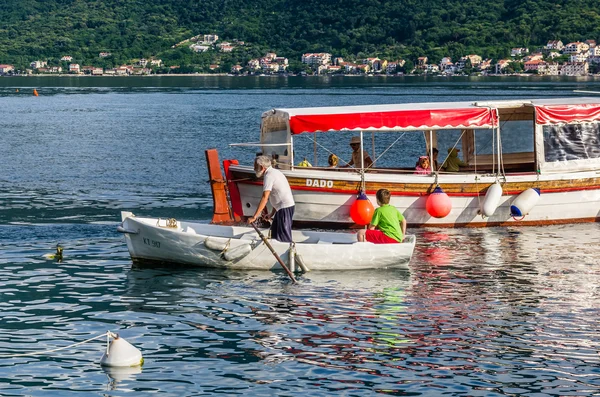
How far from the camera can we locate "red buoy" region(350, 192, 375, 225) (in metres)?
24.2

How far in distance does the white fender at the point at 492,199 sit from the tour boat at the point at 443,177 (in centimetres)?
3

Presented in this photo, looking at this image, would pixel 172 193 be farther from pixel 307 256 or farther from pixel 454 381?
pixel 454 381

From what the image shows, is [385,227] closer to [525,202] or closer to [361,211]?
[361,211]

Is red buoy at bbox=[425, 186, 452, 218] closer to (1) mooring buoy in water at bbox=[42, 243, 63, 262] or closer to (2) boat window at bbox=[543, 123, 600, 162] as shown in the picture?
(2) boat window at bbox=[543, 123, 600, 162]

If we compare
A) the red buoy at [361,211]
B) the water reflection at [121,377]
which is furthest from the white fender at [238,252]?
the water reflection at [121,377]

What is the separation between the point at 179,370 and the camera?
14.1m

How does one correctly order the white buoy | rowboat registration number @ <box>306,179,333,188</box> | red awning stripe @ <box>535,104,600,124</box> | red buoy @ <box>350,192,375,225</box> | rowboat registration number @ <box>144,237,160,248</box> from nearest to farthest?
the white buoy → rowboat registration number @ <box>144,237,160,248</box> → red buoy @ <box>350,192,375,225</box> → rowboat registration number @ <box>306,179,333,188</box> → red awning stripe @ <box>535,104,600,124</box>

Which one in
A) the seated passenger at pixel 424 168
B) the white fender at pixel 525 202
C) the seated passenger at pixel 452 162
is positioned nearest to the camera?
the white fender at pixel 525 202

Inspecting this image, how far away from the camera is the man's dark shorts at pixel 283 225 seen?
20.2m

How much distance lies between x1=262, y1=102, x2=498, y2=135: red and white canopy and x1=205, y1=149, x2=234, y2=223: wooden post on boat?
1918 mm

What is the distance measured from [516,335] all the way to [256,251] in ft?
20.5

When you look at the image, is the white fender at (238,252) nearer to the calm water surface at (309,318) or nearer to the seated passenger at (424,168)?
the calm water surface at (309,318)

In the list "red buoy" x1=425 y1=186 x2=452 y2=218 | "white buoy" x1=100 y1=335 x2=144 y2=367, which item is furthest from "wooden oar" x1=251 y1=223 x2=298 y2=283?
"red buoy" x1=425 y1=186 x2=452 y2=218

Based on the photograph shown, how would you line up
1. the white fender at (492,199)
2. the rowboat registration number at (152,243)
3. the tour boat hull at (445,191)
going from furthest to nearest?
the white fender at (492,199)
the tour boat hull at (445,191)
the rowboat registration number at (152,243)
